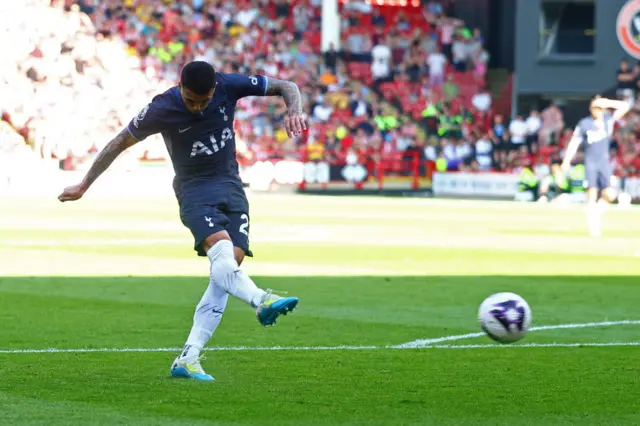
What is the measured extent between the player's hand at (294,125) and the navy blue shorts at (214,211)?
62cm

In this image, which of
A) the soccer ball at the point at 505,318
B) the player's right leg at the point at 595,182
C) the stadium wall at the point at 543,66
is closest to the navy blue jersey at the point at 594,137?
the player's right leg at the point at 595,182

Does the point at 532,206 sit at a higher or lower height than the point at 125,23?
lower

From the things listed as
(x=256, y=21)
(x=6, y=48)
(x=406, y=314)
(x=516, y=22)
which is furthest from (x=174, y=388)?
(x=256, y=21)

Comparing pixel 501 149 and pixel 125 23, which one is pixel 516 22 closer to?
pixel 501 149

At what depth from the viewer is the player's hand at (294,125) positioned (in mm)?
8570

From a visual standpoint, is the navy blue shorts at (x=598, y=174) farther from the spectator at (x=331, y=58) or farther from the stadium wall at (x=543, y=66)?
the spectator at (x=331, y=58)

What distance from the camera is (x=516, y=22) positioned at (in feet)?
141

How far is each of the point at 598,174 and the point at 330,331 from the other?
13.6 metres

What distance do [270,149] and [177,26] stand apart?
637 centimetres

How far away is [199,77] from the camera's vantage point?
325 inches

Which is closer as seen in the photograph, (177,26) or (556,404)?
(556,404)

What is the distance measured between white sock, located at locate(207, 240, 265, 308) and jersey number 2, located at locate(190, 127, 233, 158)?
0.61m

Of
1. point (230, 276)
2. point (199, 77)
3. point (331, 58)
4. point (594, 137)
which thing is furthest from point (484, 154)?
point (199, 77)

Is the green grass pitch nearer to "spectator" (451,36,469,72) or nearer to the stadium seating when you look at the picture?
the stadium seating
